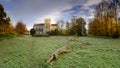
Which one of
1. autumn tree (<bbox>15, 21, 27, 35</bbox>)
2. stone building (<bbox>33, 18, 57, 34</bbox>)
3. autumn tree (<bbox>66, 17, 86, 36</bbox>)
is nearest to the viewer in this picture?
A: autumn tree (<bbox>66, 17, 86, 36</bbox>)

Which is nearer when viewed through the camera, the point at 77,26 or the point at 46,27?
the point at 77,26

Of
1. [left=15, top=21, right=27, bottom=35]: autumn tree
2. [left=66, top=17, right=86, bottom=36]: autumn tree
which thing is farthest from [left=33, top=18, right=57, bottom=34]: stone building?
[left=15, top=21, right=27, bottom=35]: autumn tree

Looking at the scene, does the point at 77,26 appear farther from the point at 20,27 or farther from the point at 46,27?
the point at 46,27

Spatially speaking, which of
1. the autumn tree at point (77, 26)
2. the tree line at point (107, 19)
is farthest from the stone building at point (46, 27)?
the tree line at point (107, 19)

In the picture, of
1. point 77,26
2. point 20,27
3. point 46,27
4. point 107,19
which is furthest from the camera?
point 46,27

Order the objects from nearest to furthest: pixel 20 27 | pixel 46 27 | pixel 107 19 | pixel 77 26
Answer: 1. pixel 107 19
2. pixel 20 27
3. pixel 77 26
4. pixel 46 27

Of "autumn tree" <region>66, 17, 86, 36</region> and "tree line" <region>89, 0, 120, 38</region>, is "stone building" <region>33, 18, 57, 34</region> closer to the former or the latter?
"autumn tree" <region>66, 17, 86, 36</region>

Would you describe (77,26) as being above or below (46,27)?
below

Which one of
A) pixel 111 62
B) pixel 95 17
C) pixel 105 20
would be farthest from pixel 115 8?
pixel 111 62

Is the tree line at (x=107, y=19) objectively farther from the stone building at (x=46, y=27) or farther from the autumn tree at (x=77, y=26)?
the stone building at (x=46, y=27)

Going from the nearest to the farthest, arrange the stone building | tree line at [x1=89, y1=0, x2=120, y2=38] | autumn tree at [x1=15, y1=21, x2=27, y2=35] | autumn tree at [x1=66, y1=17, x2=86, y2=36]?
1. tree line at [x1=89, y1=0, x2=120, y2=38]
2. autumn tree at [x1=66, y1=17, x2=86, y2=36]
3. autumn tree at [x1=15, y1=21, x2=27, y2=35]
4. the stone building

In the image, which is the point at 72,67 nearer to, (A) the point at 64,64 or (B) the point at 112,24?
(A) the point at 64,64

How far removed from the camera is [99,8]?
33.2 m

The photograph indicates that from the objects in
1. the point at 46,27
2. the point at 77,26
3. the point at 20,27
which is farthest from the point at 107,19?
the point at 46,27
